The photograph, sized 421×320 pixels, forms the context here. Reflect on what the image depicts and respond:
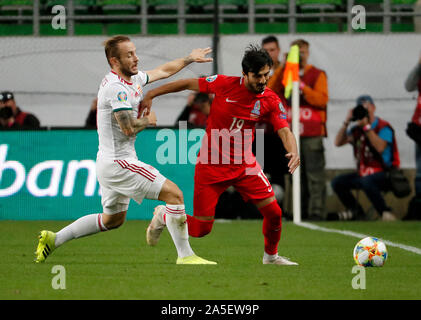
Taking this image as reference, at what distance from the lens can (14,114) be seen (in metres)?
12.9

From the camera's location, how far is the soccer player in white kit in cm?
700

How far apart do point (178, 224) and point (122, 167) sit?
0.63 m

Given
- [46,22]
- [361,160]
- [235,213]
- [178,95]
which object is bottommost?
[235,213]

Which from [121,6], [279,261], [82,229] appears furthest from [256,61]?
[121,6]

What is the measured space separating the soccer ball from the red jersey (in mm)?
1138

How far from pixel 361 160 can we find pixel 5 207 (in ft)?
16.7

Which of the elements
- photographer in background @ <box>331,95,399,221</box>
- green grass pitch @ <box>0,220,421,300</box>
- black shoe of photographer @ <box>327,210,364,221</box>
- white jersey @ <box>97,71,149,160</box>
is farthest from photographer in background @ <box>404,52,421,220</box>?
white jersey @ <box>97,71,149,160</box>

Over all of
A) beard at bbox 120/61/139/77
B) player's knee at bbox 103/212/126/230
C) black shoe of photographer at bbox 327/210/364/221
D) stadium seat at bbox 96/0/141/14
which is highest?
stadium seat at bbox 96/0/141/14

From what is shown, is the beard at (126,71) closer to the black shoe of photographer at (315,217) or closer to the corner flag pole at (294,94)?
the corner flag pole at (294,94)

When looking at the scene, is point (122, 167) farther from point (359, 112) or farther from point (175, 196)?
point (359, 112)

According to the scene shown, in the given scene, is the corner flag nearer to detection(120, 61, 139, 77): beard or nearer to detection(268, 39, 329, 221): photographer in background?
detection(268, 39, 329, 221): photographer in background
